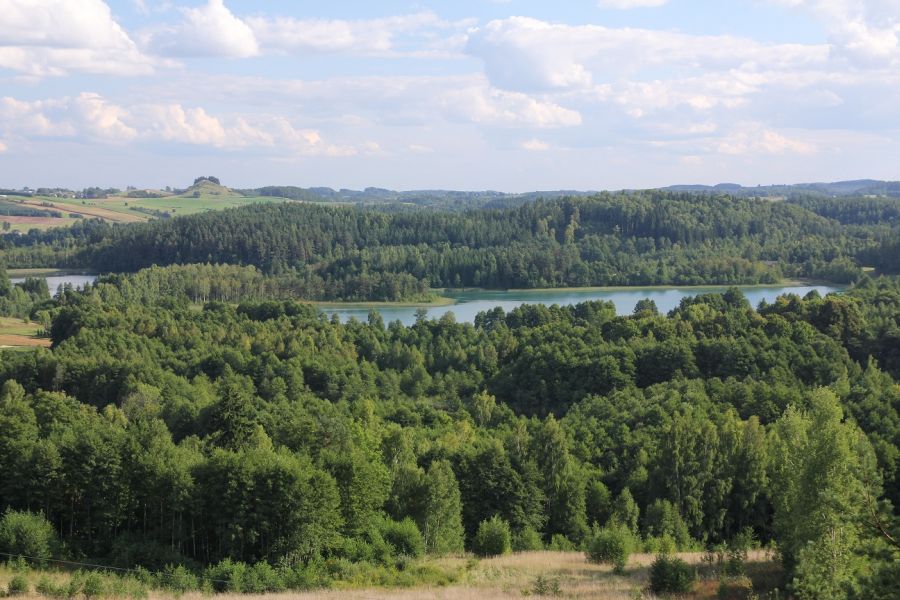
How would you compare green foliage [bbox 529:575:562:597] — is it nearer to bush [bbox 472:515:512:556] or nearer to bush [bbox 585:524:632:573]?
bush [bbox 585:524:632:573]

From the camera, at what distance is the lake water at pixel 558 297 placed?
89250mm

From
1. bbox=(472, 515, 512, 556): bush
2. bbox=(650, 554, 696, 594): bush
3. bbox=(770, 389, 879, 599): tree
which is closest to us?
bbox=(770, 389, 879, 599): tree

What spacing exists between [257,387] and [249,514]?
84.0 ft

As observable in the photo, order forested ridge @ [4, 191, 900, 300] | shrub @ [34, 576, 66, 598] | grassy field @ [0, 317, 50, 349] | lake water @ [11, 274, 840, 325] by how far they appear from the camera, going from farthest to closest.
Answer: forested ridge @ [4, 191, 900, 300] → lake water @ [11, 274, 840, 325] → grassy field @ [0, 317, 50, 349] → shrub @ [34, 576, 66, 598]

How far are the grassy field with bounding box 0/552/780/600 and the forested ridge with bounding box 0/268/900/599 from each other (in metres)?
0.93

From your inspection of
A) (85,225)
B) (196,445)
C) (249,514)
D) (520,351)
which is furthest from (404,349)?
(85,225)

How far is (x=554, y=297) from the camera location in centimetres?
10181

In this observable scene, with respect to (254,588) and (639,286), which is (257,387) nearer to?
(254,588)

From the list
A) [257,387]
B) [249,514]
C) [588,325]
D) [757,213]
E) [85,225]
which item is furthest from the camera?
[85,225]

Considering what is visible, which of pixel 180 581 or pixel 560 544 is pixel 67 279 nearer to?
pixel 560 544

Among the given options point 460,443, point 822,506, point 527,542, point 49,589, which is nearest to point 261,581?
point 49,589

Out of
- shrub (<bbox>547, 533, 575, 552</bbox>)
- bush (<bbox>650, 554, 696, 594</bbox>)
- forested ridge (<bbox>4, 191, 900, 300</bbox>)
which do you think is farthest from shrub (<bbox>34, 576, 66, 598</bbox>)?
forested ridge (<bbox>4, 191, 900, 300</bbox>)

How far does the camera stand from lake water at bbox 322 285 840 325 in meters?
89.2

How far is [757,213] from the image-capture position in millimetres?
139625
